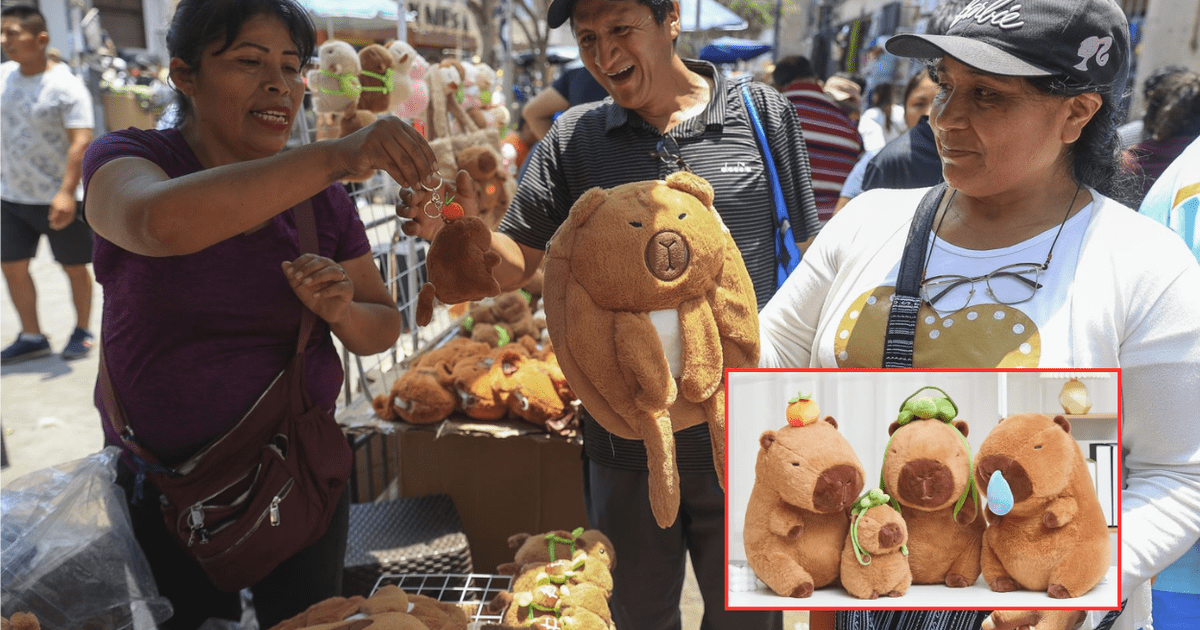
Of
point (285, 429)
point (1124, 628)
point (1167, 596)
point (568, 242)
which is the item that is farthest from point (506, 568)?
point (1167, 596)

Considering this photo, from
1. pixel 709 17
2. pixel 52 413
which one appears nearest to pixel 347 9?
pixel 52 413

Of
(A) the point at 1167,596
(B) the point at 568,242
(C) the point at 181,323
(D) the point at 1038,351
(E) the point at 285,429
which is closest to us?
(D) the point at 1038,351

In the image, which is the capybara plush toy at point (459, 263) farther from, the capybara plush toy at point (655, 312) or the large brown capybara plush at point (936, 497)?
the large brown capybara plush at point (936, 497)

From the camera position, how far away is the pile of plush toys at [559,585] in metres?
1.40

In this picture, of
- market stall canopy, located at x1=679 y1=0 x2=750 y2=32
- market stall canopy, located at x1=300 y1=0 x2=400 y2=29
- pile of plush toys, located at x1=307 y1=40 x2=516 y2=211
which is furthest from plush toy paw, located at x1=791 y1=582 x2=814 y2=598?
market stall canopy, located at x1=679 y1=0 x2=750 y2=32

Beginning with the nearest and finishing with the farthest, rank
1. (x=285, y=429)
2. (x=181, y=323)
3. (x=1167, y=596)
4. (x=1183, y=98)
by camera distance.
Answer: (x=1167, y=596), (x=181, y=323), (x=285, y=429), (x=1183, y=98)

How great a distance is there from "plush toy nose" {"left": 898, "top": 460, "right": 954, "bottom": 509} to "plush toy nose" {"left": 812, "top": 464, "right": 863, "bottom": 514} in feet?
0.18

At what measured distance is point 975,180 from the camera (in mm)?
1107

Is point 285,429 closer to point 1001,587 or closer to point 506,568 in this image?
point 506,568

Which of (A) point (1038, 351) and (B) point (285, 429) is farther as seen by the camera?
(B) point (285, 429)

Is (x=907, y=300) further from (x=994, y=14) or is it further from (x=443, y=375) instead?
(x=443, y=375)

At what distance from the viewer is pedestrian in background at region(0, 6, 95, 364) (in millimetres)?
4422

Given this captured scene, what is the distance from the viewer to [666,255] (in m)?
1.21

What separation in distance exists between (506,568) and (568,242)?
27.1 inches
